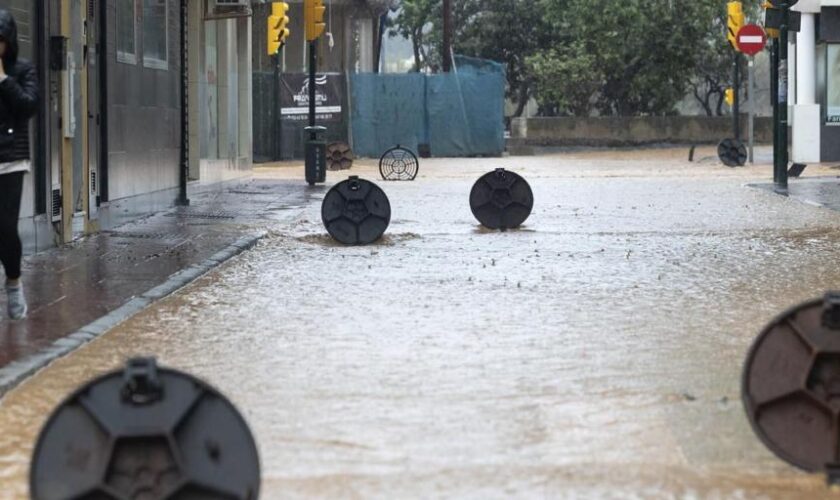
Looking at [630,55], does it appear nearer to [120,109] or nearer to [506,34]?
[506,34]

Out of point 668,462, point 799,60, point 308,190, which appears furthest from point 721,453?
point 799,60

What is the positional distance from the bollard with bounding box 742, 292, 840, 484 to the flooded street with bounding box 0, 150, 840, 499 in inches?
5.8

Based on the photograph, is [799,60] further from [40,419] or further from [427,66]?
[427,66]

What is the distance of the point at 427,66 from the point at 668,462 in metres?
67.4

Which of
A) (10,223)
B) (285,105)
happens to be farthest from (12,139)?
Answer: (285,105)

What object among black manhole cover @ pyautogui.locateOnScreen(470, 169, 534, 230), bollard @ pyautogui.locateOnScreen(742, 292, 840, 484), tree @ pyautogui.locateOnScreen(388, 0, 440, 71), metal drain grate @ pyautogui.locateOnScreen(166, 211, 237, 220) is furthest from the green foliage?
bollard @ pyautogui.locateOnScreen(742, 292, 840, 484)

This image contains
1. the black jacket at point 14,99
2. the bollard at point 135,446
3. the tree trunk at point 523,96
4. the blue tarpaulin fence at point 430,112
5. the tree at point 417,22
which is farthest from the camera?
the tree at point 417,22

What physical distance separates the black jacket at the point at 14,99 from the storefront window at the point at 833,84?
28.7 m

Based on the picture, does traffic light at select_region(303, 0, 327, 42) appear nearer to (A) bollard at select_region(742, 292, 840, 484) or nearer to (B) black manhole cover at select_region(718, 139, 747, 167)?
(B) black manhole cover at select_region(718, 139, 747, 167)

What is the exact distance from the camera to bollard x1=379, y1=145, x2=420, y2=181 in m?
29.5

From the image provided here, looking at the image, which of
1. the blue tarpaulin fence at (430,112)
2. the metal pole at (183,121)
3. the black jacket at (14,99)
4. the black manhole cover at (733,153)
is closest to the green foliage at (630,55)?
the blue tarpaulin fence at (430,112)

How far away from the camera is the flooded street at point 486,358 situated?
18.3 feet

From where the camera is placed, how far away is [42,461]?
4.39 meters

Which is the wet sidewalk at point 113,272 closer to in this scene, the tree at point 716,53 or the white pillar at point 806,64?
the white pillar at point 806,64
